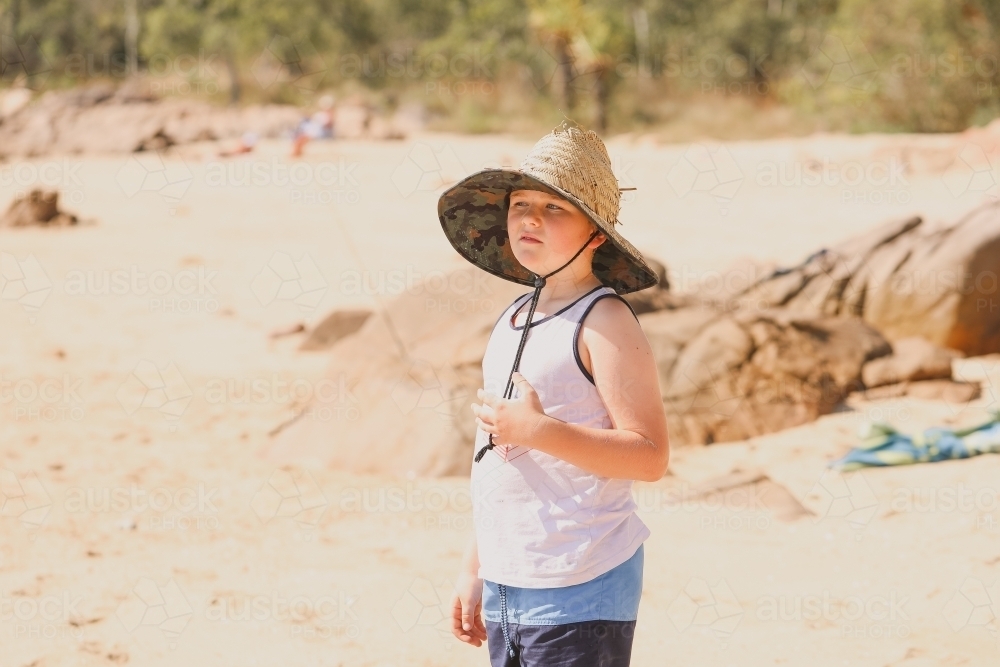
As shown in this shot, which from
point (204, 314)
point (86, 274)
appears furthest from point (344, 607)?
point (86, 274)

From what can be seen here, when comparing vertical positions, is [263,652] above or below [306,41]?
above

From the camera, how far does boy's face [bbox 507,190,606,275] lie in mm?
1886

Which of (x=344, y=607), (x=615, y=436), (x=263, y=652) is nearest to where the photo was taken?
(x=615, y=436)

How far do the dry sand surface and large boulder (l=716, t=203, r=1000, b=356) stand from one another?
253 millimetres

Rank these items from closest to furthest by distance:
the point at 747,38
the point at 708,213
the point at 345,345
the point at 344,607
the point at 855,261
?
the point at 344,607 → the point at 345,345 → the point at 855,261 → the point at 708,213 → the point at 747,38

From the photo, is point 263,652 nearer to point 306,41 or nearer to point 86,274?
point 86,274

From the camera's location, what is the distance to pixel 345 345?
608 cm

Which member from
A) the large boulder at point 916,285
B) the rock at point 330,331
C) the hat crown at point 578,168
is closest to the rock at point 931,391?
the large boulder at point 916,285

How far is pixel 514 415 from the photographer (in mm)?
1735

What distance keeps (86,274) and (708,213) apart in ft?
20.1

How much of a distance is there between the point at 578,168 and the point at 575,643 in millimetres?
801

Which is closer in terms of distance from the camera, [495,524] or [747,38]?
[495,524]

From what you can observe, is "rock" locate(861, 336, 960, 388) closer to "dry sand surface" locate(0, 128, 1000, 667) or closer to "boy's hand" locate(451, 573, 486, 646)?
"dry sand surface" locate(0, 128, 1000, 667)

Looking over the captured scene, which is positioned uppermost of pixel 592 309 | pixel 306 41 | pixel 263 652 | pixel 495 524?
pixel 592 309
